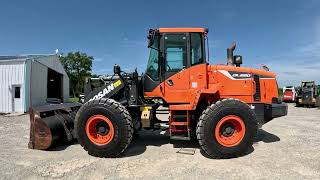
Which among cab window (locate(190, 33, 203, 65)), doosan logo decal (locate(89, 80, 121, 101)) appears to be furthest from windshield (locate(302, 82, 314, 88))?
doosan logo decal (locate(89, 80, 121, 101))

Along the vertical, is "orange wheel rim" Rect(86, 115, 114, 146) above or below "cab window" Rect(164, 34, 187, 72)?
below

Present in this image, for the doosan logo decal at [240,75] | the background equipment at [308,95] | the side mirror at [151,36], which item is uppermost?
the side mirror at [151,36]

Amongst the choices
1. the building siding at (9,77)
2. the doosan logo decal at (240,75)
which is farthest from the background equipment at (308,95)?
the building siding at (9,77)

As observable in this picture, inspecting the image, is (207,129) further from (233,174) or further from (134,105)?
(134,105)

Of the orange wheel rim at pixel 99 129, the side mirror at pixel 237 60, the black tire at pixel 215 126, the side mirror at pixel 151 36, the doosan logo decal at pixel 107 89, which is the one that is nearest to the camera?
the black tire at pixel 215 126

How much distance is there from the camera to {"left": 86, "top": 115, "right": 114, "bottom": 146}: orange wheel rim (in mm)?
7742

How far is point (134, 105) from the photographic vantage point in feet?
28.2

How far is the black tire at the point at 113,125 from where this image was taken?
7547 mm

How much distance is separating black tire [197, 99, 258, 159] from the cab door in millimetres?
1049

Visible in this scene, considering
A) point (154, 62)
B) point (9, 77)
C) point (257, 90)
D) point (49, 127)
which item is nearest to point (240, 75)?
point (257, 90)

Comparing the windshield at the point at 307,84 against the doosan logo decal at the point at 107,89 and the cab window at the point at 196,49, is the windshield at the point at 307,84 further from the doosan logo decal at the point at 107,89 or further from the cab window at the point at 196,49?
the doosan logo decal at the point at 107,89

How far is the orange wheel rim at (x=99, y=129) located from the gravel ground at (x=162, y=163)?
45 cm

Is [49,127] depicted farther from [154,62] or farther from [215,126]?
[215,126]

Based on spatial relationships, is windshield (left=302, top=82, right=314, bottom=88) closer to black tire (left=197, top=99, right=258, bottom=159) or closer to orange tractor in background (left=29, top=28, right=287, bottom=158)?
orange tractor in background (left=29, top=28, right=287, bottom=158)
